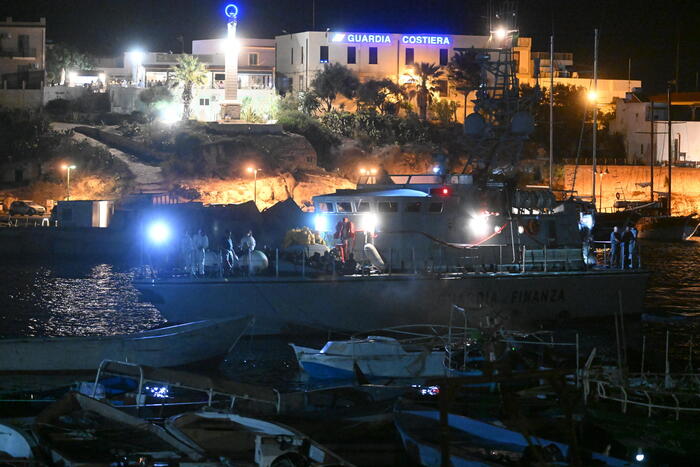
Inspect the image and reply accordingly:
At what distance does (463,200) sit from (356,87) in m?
53.5

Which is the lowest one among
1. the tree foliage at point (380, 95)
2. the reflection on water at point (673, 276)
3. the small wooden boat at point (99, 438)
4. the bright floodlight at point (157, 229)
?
the small wooden boat at point (99, 438)

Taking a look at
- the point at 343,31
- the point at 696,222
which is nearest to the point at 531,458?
the point at 696,222

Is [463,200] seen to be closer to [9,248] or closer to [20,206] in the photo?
[9,248]

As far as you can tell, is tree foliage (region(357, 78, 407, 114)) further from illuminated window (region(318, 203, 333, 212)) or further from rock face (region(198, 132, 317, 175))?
illuminated window (region(318, 203, 333, 212))

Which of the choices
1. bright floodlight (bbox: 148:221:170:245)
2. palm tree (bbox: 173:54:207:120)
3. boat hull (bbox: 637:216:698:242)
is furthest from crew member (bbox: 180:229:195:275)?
boat hull (bbox: 637:216:698:242)

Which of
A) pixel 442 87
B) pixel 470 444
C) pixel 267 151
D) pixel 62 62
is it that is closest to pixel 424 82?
pixel 442 87

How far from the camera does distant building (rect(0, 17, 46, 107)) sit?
8069cm

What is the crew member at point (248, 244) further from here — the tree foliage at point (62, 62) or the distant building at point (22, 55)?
the tree foliage at point (62, 62)

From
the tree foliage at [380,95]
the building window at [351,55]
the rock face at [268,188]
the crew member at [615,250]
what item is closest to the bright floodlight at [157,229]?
the rock face at [268,188]

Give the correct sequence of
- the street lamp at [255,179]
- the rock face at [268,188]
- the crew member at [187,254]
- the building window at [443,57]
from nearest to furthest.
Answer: the crew member at [187,254] < the rock face at [268,188] < the street lamp at [255,179] < the building window at [443,57]

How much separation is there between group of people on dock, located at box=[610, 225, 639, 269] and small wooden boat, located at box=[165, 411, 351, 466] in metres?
18.4

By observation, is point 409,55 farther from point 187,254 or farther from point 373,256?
point 187,254

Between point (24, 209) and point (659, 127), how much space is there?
55187mm

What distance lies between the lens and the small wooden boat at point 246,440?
535 inches
